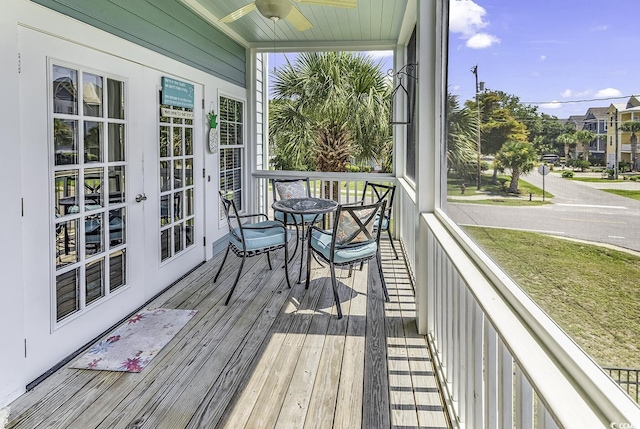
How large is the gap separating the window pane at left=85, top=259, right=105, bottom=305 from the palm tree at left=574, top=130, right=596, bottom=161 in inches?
111

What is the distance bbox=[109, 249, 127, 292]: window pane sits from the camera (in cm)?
300

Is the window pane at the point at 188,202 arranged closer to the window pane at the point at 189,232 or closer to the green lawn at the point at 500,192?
the window pane at the point at 189,232

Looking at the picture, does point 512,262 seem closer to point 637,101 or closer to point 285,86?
point 637,101

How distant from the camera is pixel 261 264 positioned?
458 centimetres

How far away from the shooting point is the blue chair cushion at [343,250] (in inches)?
132

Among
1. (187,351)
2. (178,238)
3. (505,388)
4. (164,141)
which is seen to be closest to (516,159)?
(505,388)

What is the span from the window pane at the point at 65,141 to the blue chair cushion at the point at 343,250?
187cm

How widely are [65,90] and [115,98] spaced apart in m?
0.51

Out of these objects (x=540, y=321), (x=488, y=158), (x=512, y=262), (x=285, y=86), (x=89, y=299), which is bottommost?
(x=89, y=299)

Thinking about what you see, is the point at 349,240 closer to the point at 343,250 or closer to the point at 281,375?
the point at 343,250

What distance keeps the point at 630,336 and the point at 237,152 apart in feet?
17.3

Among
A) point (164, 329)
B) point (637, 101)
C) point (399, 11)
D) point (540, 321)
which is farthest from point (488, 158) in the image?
point (399, 11)

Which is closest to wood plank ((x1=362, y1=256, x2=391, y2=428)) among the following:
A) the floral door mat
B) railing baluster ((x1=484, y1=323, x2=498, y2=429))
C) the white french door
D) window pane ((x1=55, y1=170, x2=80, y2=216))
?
railing baluster ((x1=484, y1=323, x2=498, y2=429))

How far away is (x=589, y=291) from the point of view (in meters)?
0.85
